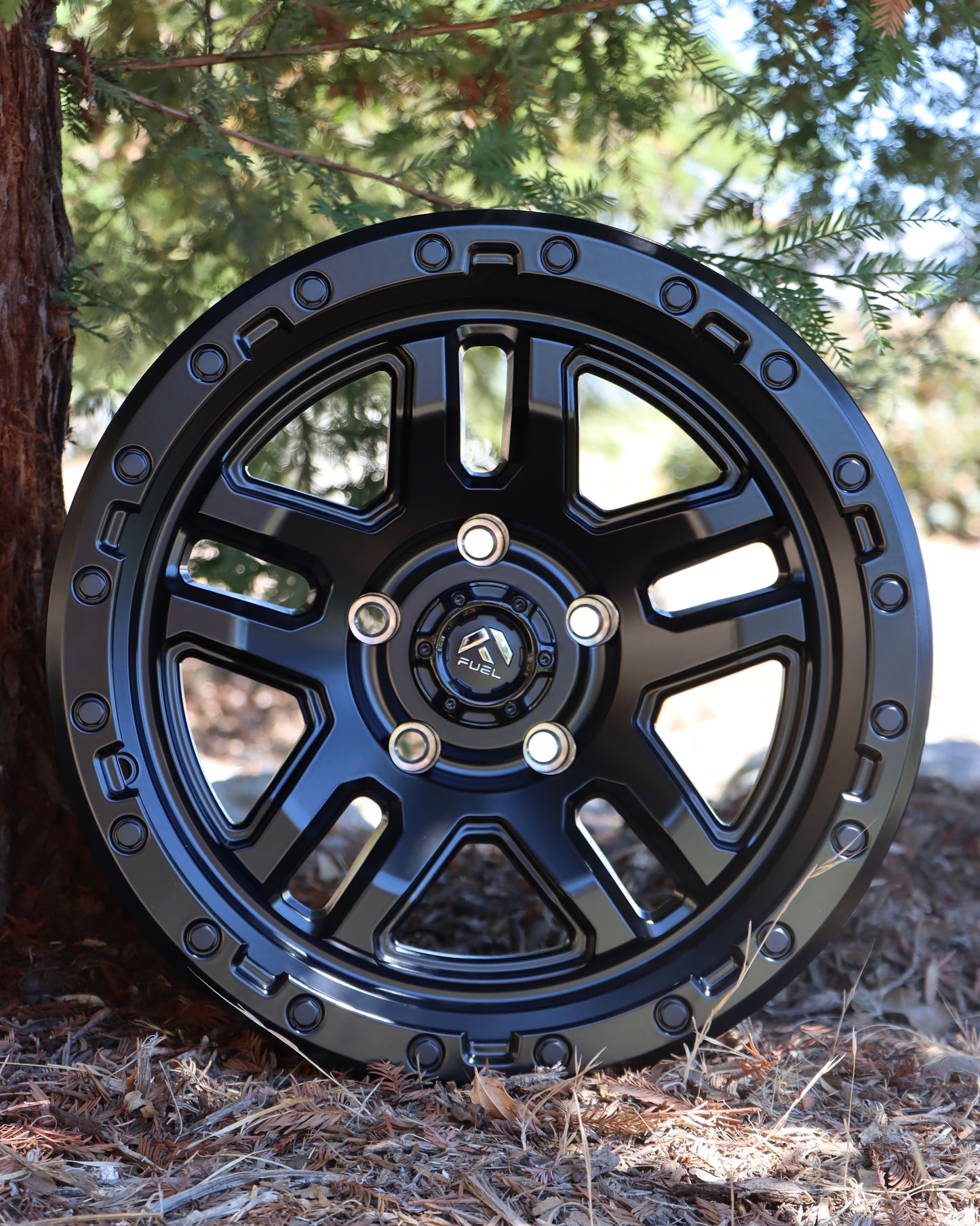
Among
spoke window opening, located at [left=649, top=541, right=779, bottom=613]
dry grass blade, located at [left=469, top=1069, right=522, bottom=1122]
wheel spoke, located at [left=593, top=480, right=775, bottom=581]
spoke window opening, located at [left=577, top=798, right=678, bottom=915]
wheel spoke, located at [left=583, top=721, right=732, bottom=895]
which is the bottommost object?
dry grass blade, located at [left=469, top=1069, right=522, bottom=1122]

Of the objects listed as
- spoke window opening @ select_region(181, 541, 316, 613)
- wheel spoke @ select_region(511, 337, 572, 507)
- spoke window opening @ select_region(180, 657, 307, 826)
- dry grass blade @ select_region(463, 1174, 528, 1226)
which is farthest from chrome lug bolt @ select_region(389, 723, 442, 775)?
spoke window opening @ select_region(180, 657, 307, 826)

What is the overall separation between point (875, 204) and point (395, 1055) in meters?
2.02

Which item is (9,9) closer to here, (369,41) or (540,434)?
(369,41)

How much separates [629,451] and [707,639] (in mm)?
6022

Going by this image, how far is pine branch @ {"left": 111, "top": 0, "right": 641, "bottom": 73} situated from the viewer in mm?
1916

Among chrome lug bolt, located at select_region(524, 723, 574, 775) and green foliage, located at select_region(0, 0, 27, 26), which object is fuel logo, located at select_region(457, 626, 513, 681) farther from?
green foliage, located at select_region(0, 0, 27, 26)

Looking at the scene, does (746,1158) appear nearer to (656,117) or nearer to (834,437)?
(834,437)

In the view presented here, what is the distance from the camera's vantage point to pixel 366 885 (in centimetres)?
164

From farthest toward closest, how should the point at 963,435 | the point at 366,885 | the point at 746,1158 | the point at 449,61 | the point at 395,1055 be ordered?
1. the point at 963,435
2. the point at 449,61
3. the point at 366,885
4. the point at 395,1055
5. the point at 746,1158

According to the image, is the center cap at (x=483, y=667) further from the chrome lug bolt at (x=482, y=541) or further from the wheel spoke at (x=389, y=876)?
the wheel spoke at (x=389, y=876)

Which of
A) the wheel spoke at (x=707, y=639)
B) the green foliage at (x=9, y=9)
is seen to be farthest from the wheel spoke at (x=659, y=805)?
the green foliage at (x=9, y=9)

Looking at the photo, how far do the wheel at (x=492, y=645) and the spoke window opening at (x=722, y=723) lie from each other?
7.81ft

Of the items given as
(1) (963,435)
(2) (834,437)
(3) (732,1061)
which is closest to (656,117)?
(2) (834,437)

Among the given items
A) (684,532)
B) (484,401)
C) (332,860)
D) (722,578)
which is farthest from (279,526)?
(722,578)
